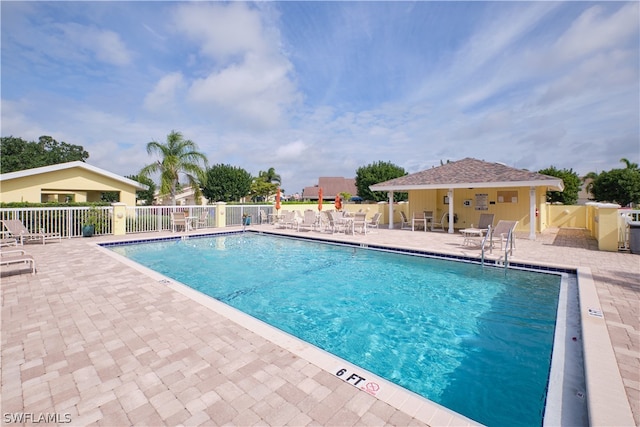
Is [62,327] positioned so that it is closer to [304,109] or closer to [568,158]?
[304,109]

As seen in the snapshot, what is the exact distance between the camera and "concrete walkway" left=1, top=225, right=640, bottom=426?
216 centimetres

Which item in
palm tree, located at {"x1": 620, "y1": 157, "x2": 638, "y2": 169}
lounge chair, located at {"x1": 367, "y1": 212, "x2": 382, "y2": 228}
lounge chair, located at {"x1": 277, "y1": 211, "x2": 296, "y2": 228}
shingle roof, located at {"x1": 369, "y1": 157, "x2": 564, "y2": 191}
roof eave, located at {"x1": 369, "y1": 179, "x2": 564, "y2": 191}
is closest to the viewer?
roof eave, located at {"x1": 369, "y1": 179, "x2": 564, "y2": 191}

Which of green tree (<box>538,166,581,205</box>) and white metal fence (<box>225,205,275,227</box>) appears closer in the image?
white metal fence (<box>225,205,275,227</box>)

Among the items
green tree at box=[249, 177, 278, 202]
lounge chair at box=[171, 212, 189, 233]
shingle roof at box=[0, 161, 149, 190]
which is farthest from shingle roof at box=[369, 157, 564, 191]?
green tree at box=[249, 177, 278, 202]

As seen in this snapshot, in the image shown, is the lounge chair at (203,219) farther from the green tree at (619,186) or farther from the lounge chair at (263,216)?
the green tree at (619,186)

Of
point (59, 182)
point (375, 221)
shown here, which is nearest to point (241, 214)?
point (375, 221)

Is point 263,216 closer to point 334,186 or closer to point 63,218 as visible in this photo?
point 63,218

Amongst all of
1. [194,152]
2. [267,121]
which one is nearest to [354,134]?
[267,121]

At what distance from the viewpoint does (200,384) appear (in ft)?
8.21

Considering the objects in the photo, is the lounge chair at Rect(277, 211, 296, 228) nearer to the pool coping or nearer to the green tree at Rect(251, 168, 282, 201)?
the pool coping

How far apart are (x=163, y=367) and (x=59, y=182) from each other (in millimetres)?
20088

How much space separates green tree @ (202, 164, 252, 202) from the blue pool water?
25470 mm

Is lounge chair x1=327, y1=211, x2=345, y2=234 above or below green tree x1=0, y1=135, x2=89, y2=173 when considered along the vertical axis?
below

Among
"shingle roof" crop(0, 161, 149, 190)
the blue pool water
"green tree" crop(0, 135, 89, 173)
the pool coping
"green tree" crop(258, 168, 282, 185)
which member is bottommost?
the blue pool water
